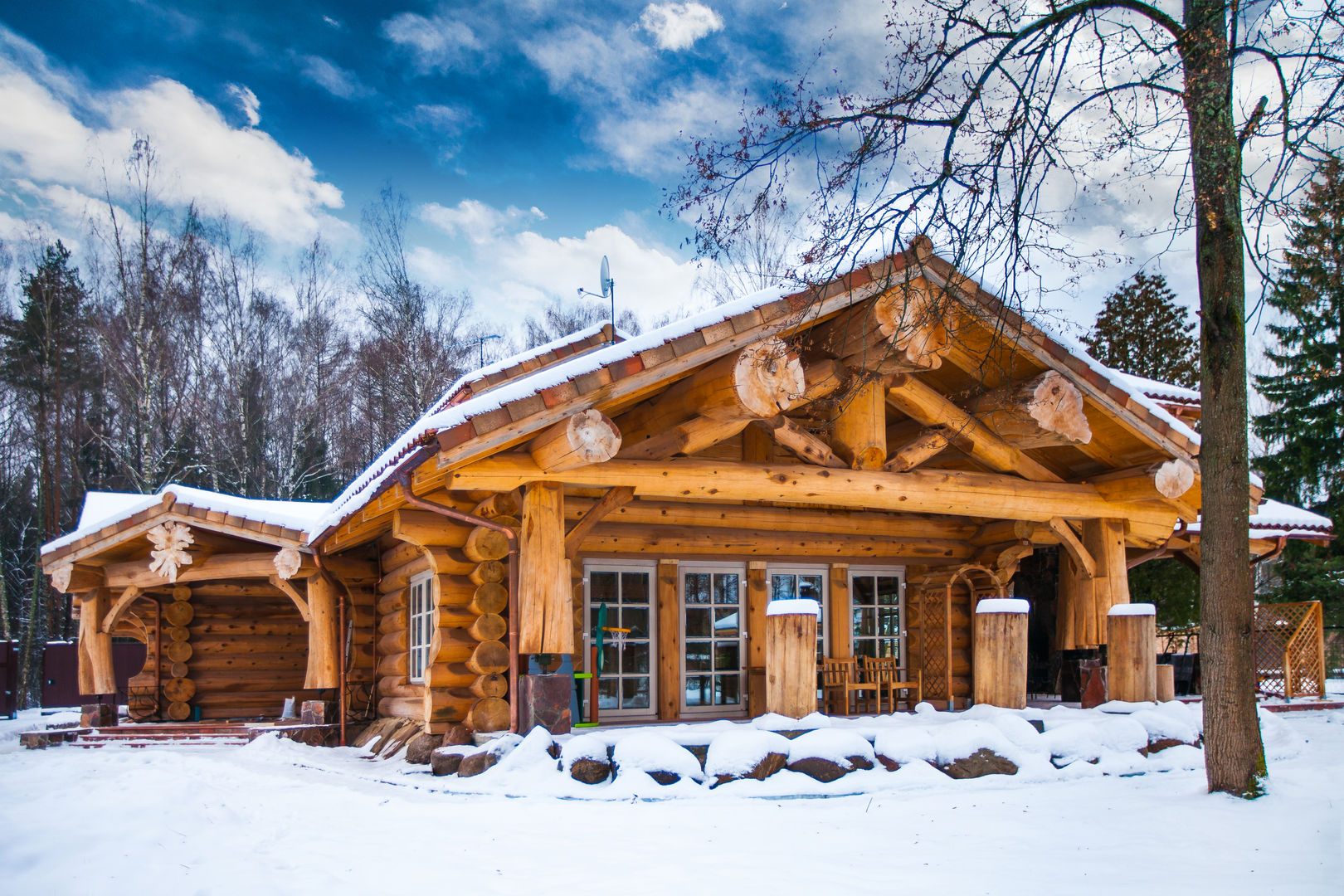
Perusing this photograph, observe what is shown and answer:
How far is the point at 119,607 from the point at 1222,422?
13.2 m

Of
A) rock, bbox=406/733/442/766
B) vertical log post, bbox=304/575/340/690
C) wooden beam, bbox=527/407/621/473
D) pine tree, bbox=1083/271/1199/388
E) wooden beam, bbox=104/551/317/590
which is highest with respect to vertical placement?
pine tree, bbox=1083/271/1199/388

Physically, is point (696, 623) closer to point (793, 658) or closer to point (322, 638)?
point (793, 658)

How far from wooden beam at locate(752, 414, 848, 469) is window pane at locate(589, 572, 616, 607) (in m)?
2.80

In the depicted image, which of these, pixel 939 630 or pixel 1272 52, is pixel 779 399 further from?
pixel 939 630

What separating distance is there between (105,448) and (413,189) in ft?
33.7

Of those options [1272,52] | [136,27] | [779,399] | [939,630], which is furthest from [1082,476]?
[136,27]

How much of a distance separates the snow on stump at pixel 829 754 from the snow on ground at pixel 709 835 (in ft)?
0.39

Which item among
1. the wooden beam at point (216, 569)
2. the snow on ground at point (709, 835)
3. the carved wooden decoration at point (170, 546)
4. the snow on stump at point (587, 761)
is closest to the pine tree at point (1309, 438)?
the snow on ground at point (709, 835)

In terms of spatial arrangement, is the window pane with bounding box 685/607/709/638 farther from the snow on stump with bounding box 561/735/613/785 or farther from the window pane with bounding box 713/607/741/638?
the snow on stump with bounding box 561/735/613/785

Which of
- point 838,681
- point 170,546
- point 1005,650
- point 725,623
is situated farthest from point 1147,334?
point 170,546

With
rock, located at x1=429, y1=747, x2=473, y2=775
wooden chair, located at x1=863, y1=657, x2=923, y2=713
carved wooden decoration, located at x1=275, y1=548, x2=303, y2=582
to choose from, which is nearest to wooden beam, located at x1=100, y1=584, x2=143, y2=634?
carved wooden decoration, located at x1=275, y1=548, x2=303, y2=582

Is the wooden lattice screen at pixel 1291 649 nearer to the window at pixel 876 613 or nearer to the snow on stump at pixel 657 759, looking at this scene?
the window at pixel 876 613

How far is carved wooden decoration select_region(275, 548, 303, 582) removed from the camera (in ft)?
38.9

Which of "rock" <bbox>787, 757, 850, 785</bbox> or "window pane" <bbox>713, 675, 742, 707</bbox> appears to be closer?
"rock" <bbox>787, 757, 850, 785</bbox>
